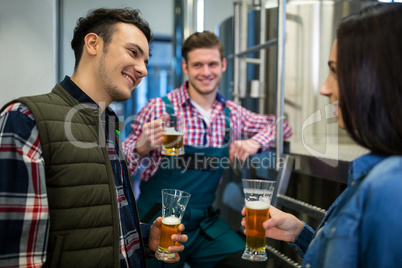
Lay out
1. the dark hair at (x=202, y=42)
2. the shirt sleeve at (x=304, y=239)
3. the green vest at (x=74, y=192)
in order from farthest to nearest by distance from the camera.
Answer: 1. the dark hair at (x=202, y=42)
2. the shirt sleeve at (x=304, y=239)
3. the green vest at (x=74, y=192)

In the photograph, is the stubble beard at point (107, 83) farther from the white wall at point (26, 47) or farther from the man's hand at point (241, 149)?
the man's hand at point (241, 149)

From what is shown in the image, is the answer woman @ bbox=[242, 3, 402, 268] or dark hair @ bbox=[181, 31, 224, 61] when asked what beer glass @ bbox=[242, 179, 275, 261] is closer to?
woman @ bbox=[242, 3, 402, 268]

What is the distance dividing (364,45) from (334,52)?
0.17m

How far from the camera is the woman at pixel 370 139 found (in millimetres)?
746

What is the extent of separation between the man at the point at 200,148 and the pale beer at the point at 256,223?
3.34 feet

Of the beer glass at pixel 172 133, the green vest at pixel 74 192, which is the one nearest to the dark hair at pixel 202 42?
the beer glass at pixel 172 133

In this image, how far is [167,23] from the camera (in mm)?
6246

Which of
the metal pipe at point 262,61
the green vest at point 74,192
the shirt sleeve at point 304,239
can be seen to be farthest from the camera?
the metal pipe at point 262,61

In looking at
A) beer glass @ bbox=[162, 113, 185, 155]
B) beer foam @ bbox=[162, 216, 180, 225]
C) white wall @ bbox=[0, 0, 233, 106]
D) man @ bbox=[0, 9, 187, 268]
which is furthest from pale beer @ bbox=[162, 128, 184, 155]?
beer foam @ bbox=[162, 216, 180, 225]

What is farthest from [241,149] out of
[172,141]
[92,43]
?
[92,43]

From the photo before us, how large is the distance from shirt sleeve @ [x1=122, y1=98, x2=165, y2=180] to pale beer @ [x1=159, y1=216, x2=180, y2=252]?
1058mm

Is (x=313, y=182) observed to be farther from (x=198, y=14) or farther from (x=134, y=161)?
(x=198, y=14)

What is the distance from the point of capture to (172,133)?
2.13m

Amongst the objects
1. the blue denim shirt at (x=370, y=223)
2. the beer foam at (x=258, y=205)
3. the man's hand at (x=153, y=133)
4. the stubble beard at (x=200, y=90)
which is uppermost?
the stubble beard at (x=200, y=90)
